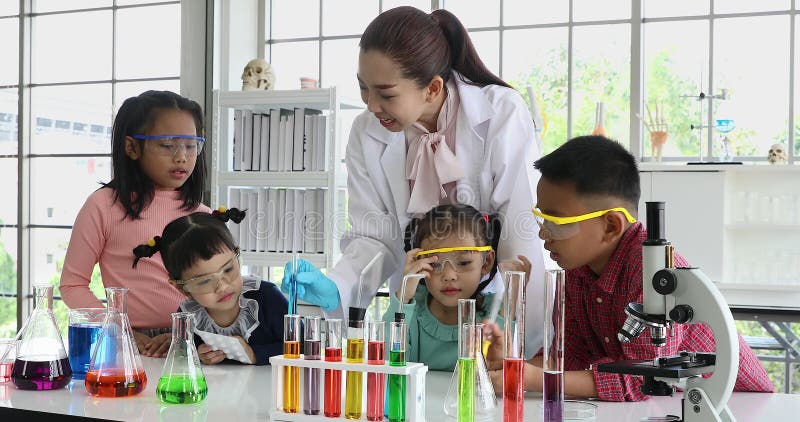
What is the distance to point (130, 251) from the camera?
2.47 m

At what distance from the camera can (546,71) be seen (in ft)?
14.1

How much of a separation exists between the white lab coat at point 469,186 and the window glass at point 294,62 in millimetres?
2484

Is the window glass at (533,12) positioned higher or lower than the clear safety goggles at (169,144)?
higher

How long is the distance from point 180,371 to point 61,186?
152 inches

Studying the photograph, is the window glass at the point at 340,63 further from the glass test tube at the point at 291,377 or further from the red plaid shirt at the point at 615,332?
the glass test tube at the point at 291,377

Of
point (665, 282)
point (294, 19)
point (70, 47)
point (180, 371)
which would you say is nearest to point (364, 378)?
point (180, 371)

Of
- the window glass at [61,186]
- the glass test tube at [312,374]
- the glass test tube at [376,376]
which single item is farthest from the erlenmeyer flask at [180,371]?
the window glass at [61,186]

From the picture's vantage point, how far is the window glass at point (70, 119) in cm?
493

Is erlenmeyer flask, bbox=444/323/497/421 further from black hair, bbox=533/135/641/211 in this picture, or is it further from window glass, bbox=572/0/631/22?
window glass, bbox=572/0/631/22

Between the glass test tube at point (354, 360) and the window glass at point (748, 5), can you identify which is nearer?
the glass test tube at point (354, 360)

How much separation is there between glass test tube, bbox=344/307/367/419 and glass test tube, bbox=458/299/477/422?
16 centimetres

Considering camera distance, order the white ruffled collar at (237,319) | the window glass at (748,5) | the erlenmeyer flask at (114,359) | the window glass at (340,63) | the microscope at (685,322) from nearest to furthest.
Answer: the microscope at (685,322) < the erlenmeyer flask at (114,359) < the white ruffled collar at (237,319) < the window glass at (748,5) < the window glass at (340,63)

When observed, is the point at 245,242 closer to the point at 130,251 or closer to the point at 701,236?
the point at 130,251

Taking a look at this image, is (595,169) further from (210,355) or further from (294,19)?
(294,19)
